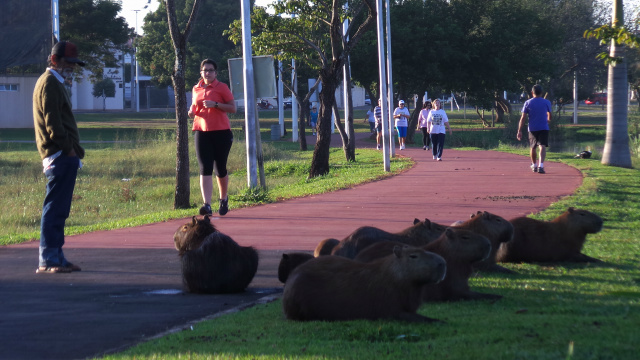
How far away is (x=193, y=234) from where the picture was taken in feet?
22.8

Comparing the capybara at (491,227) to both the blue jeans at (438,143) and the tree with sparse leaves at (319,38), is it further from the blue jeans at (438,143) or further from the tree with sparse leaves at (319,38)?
the blue jeans at (438,143)

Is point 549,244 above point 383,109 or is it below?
below

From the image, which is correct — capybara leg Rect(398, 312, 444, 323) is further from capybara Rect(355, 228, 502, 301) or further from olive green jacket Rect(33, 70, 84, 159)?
olive green jacket Rect(33, 70, 84, 159)

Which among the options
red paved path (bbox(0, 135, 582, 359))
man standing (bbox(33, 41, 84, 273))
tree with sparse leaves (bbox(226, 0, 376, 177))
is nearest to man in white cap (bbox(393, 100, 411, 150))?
tree with sparse leaves (bbox(226, 0, 376, 177))

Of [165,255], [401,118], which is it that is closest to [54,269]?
[165,255]

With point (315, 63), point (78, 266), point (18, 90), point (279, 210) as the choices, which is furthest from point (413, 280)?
point (18, 90)

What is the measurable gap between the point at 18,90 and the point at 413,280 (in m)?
49.4

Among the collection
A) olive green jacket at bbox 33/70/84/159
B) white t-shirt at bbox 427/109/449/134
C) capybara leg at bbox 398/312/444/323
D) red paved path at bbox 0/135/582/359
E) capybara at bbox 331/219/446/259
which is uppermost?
olive green jacket at bbox 33/70/84/159

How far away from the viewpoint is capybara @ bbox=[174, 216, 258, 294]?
6.51 meters

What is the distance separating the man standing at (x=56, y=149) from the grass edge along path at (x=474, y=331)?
2.55 metres

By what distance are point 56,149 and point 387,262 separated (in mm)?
3716

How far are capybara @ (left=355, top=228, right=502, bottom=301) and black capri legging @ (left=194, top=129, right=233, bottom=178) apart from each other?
5.41m

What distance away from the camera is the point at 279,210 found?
12.7 meters

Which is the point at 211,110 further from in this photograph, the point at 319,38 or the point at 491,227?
the point at 319,38
